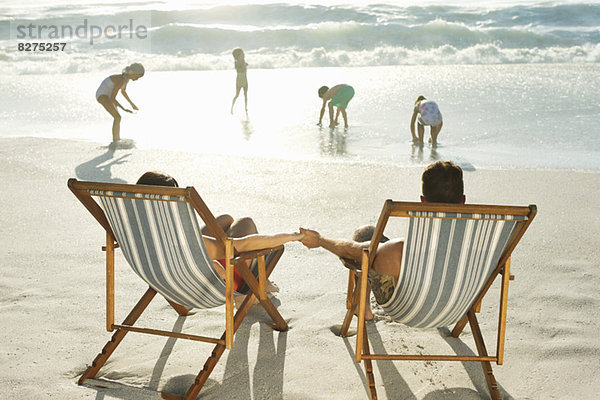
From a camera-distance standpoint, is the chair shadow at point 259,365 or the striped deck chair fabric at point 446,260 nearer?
the striped deck chair fabric at point 446,260

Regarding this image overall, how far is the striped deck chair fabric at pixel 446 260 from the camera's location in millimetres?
2529

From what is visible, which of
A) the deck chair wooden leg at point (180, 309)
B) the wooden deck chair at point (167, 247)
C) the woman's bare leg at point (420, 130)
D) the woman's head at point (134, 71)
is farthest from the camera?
the woman's bare leg at point (420, 130)

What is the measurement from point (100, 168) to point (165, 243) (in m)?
5.31

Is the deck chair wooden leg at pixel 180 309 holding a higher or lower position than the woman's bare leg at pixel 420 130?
lower

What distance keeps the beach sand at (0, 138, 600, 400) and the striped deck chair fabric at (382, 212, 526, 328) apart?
1.38 feet

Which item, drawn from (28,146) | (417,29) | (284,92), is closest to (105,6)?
(417,29)

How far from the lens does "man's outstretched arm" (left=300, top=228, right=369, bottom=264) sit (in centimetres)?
299

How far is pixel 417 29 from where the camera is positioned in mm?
33094

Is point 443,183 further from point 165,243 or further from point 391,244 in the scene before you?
point 165,243

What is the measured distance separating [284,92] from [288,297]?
47.1ft

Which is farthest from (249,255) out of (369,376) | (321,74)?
(321,74)

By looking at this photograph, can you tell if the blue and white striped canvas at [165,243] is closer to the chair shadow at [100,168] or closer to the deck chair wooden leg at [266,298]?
the deck chair wooden leg at [266,298]

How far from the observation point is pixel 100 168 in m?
7.73

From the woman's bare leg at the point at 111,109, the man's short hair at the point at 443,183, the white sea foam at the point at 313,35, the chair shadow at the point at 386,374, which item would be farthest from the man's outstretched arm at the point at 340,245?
the white sea foam at the point at 313,35
